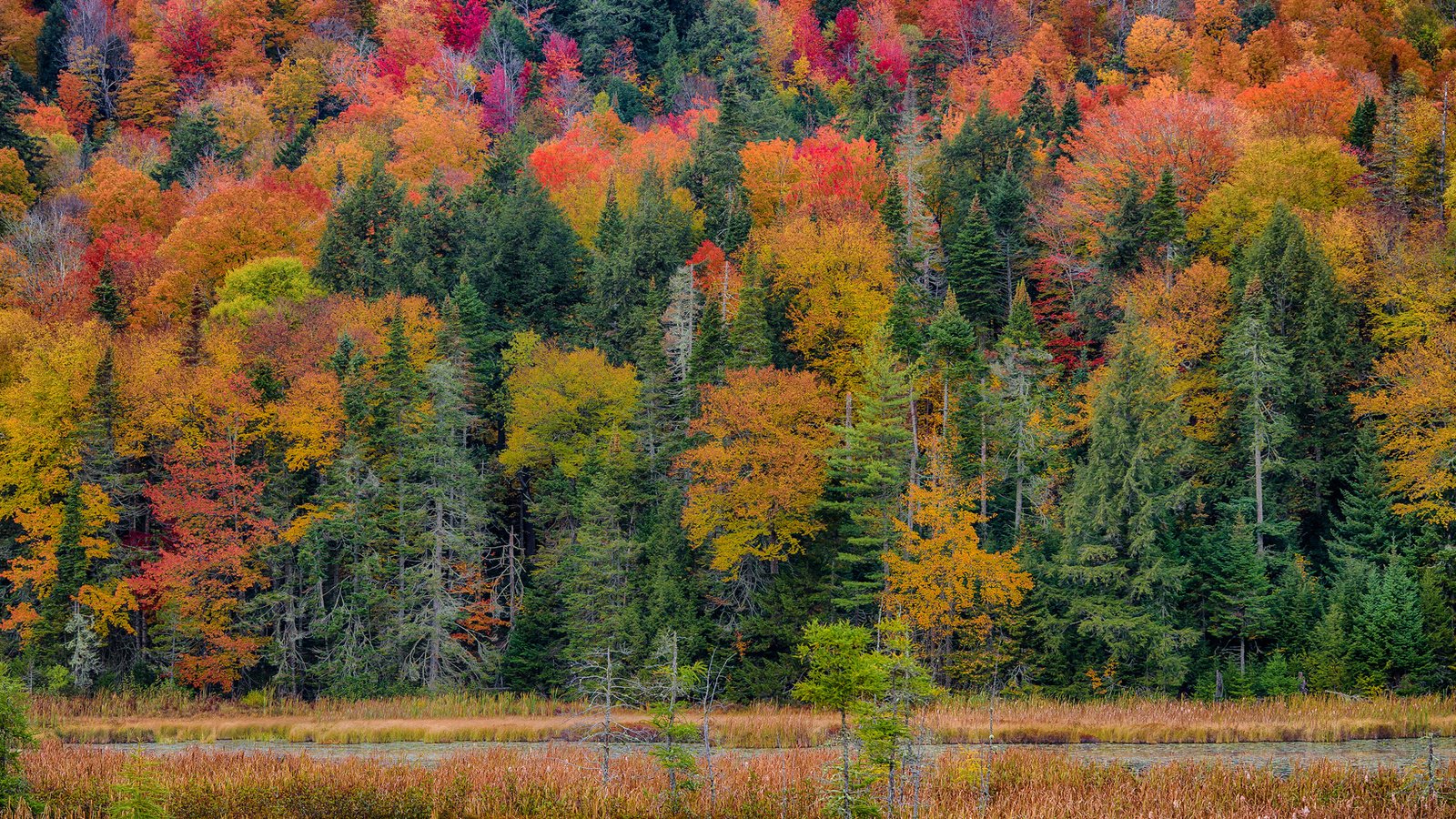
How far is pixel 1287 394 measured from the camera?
178ft

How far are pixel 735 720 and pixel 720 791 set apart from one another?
54.2ft

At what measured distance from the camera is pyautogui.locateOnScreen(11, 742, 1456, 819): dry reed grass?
95.8 feet

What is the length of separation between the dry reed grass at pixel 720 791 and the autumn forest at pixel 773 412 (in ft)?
26.1

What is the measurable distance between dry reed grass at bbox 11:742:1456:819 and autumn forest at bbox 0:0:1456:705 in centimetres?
796

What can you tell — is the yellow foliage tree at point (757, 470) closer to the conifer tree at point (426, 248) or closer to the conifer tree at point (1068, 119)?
the conifer tree at point (426, 248)

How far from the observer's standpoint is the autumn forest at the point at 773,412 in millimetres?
Result: 51781

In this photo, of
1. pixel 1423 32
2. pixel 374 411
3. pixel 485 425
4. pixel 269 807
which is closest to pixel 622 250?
pixel 485 425

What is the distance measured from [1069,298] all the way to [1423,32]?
4106 cm

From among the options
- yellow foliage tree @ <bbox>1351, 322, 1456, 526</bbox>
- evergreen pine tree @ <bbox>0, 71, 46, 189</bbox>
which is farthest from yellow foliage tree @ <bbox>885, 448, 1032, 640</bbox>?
evergreen pine tree @ <bbox>0, 71, 46, 189</bbox>

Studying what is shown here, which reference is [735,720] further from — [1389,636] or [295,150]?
[295,150]

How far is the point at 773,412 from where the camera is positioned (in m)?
56.0

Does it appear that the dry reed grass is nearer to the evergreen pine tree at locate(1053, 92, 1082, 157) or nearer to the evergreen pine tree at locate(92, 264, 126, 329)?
the evergreen pine tree at locate(92, 264, 126, 329)

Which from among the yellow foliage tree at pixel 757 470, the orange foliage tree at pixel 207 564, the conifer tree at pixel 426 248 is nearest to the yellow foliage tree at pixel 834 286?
the yellow foliage tree at pixel 757 470

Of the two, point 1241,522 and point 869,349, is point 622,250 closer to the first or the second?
point 869,349
